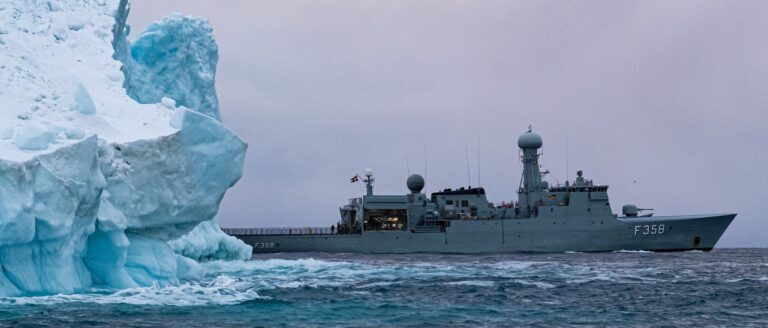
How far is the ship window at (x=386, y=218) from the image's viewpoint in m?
53.0

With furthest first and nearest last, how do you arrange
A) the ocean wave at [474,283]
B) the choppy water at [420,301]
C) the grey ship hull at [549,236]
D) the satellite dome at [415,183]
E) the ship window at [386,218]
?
the satellite dome at [415,183] → the ship window at [386,218] → the grey ship hull at [549,236] → the ocean wave at [474,283] → the choppy water at [420,301]

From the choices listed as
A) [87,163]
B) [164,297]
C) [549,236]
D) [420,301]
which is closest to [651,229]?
[549,236]

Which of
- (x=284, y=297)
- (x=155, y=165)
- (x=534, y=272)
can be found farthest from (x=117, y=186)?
(x=534, y=272)

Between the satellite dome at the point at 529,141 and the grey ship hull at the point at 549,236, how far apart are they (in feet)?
17.9

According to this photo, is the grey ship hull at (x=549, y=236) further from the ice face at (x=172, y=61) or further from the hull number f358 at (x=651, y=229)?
the ice face at (x=172, y=61)

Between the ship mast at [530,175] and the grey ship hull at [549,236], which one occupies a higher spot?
the ship mast at [530,175]

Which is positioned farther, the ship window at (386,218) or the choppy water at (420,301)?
the ship window at (386,218)

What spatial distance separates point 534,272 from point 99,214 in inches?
657

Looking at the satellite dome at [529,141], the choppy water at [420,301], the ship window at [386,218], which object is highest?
the satellite dome at [529,141]

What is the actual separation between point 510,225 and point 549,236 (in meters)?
2.34

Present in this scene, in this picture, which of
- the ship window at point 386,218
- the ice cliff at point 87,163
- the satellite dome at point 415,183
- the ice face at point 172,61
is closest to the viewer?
the ice cliff at point 87,163

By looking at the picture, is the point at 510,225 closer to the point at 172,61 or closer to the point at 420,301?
the point at 172,61

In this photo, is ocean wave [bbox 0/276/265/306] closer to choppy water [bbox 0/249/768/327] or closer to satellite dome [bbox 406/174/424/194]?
choppy water [bbox 0/249/768/327]

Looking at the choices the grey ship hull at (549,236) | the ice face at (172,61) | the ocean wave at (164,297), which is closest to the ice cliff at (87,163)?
the ocean wave at (164,297)
